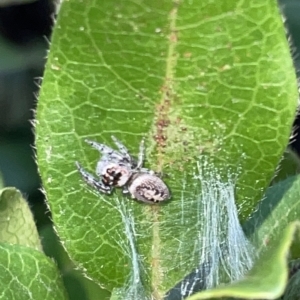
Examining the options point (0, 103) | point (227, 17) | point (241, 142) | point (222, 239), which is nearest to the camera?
point (227, 17)

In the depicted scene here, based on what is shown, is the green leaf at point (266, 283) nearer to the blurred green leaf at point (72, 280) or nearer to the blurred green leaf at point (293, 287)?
the blurred green leaf at point (293, 287)

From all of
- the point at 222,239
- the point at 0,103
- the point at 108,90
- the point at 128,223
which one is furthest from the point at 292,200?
the point at 0,103

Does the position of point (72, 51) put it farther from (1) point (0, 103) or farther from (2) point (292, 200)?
(1) point (0, 103)

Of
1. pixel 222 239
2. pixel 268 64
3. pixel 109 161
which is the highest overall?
pixel 268 64

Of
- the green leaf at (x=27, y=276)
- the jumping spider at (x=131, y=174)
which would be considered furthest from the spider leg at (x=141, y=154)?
the green leaf at (x=27, y=276)

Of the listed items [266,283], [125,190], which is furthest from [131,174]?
[266,283]

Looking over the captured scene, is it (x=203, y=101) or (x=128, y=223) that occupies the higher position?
(x=203, y=101)

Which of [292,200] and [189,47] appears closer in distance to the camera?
[189,47]

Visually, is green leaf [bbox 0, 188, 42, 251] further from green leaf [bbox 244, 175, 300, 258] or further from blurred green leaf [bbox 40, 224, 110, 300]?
green leaf [bbox 244, 175, 300, 258]
